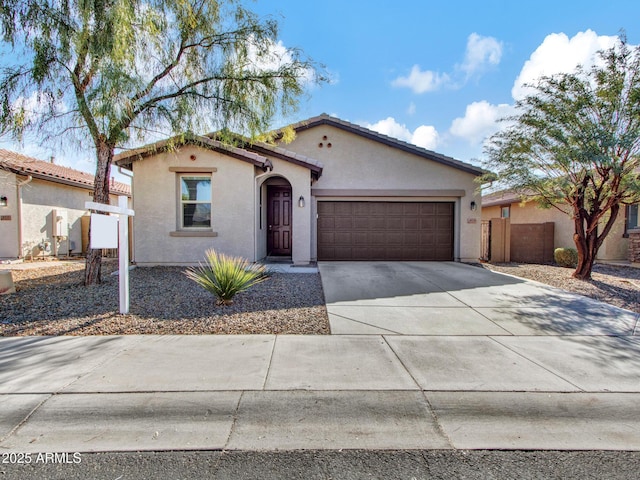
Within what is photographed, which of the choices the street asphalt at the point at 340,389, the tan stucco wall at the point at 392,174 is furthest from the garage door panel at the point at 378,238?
the street asphalt at the point at 340,389

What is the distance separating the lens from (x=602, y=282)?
31.2 ft

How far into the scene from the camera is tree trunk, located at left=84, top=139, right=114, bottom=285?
796cm

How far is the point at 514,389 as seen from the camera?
3602 mm

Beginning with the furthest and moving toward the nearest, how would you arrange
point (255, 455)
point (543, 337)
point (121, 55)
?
point (121, 55) < point (543, 337) < point (255, 455)

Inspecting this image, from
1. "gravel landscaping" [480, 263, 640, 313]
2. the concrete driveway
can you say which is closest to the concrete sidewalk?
the concrete driveway

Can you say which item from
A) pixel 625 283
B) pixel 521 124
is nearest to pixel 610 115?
pixel 521 124

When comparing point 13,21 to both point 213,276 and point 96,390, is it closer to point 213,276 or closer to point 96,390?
point 213,276

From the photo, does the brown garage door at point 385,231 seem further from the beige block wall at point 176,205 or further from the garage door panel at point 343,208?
the beige block wall at point 176,205

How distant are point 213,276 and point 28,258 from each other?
11.1 m

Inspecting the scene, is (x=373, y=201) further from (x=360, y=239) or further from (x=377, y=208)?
(x=360, y=239)

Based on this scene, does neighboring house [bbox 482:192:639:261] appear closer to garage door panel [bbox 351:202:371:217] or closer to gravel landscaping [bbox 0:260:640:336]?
gravel landscaping [bbox 0:260:640:336]

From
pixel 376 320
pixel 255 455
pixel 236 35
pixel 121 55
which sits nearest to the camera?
pixel 255 455

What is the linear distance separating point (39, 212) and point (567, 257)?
2052cm

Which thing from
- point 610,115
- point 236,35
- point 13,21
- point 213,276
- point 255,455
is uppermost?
point 236,35
